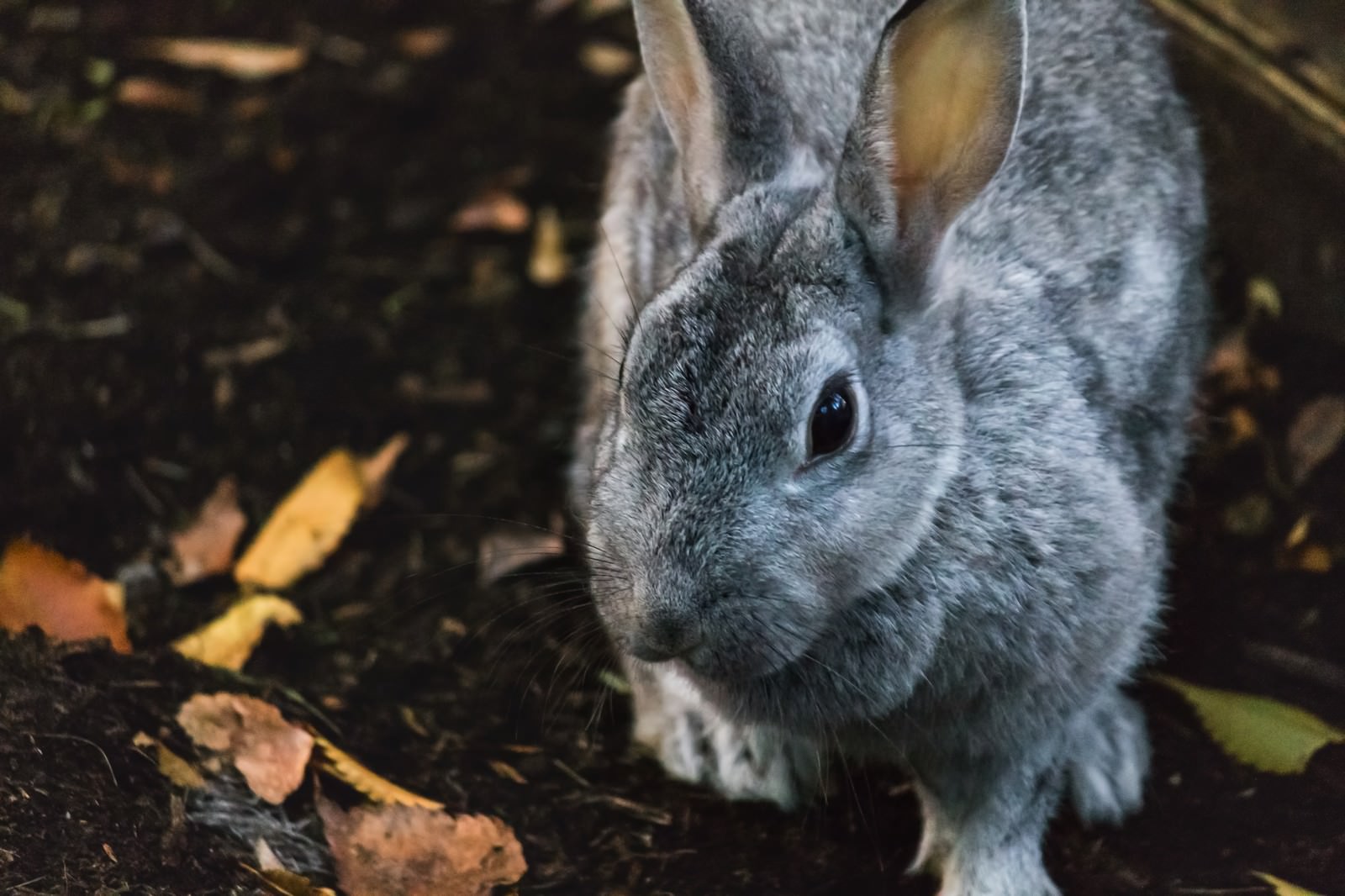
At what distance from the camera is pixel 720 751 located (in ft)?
11.2

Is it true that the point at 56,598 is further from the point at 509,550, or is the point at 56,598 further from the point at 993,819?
the point at 993,819

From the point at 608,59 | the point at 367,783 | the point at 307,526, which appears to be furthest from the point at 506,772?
the point at 608,59

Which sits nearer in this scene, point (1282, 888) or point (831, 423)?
point (831, 423)

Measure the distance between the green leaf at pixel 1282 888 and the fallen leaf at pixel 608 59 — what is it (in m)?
3.69

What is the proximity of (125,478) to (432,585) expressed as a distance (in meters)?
0.91

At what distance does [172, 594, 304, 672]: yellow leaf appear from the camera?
3623 mm

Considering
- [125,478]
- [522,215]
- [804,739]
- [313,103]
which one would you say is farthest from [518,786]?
[313,103]

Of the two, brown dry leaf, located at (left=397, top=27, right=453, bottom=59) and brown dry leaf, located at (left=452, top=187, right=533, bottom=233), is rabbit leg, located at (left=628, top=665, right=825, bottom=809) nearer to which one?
brown dry leaf, located at (left=452, top=187, right=533, bottom=233)

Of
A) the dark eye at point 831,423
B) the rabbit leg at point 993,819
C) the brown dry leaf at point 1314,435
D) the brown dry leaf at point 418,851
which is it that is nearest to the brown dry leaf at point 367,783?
the brown dry leaf at point 418,851

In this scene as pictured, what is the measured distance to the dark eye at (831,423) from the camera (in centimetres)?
257

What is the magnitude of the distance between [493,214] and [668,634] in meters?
2.86

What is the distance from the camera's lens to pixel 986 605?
9.19 feet

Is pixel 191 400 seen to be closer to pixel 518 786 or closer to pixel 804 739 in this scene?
pixel 518 786

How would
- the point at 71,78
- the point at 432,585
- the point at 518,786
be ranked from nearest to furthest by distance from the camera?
the point at 518,786, the point at 432,585, the point at 71,78
